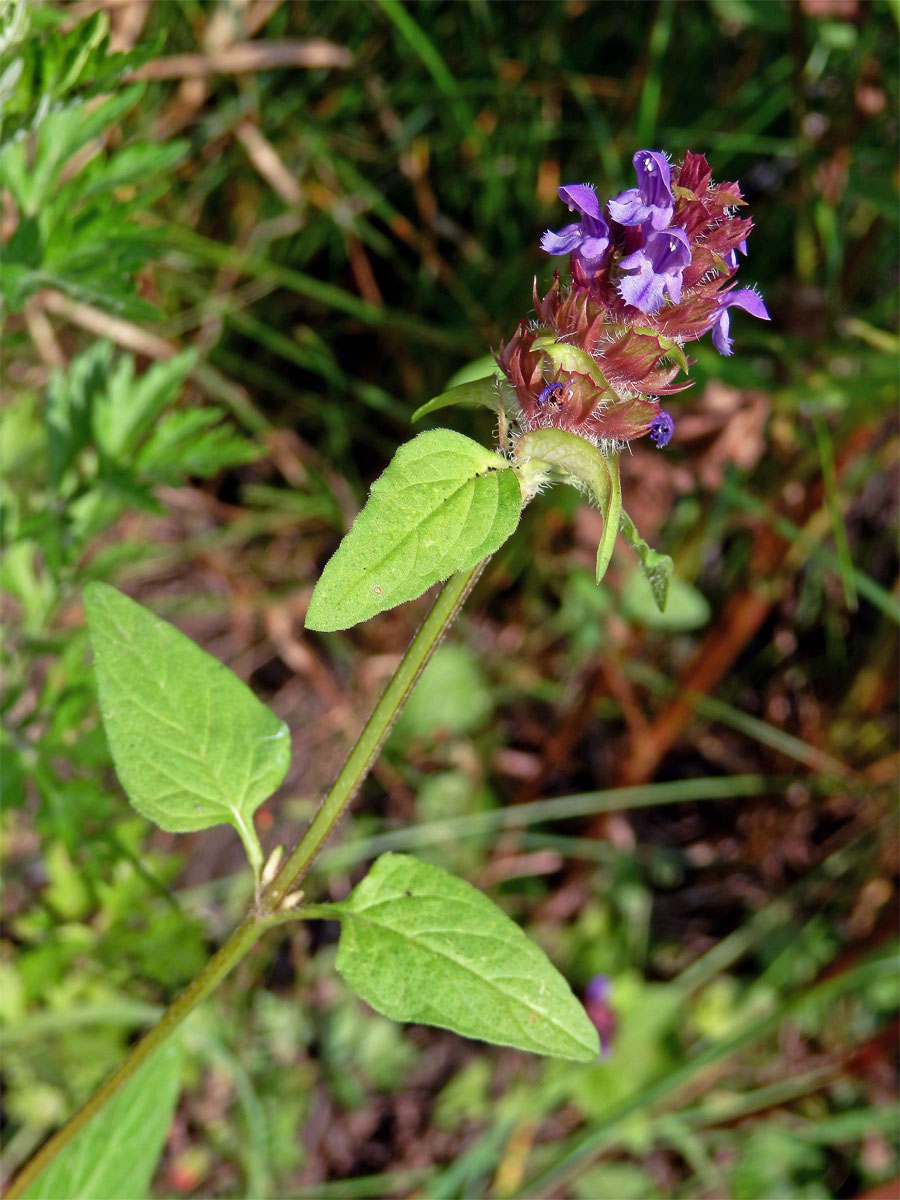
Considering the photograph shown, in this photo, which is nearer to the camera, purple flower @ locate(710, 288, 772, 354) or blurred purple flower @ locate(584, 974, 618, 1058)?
purple flower @ locate(710, 288, 772, 354)

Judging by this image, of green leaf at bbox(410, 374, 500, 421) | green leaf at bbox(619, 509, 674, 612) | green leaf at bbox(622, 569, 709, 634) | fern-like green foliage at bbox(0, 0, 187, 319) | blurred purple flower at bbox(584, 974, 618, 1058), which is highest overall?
fern-like green foliage at bbox(0, 0, 187, 319)

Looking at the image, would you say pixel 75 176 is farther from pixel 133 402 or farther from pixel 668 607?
pixel 668 607

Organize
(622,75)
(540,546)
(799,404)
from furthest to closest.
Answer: (622,75)
(540,546)
(799,404)

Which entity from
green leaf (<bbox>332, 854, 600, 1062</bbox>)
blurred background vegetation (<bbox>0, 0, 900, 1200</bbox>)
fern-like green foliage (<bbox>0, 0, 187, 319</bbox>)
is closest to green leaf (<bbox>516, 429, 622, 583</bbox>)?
green leaf (<bbox>332, 854, 600, 1062</bbox>)

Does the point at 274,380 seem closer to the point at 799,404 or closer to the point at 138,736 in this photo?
the point at 799,404

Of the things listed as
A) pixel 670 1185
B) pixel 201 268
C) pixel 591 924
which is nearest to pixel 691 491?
pixel 591 924

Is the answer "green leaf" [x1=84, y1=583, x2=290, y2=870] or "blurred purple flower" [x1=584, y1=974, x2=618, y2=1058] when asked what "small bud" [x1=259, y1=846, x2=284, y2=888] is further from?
"blurred purple flower" [x1=584, y1=974, x2=618, y2=1058]
